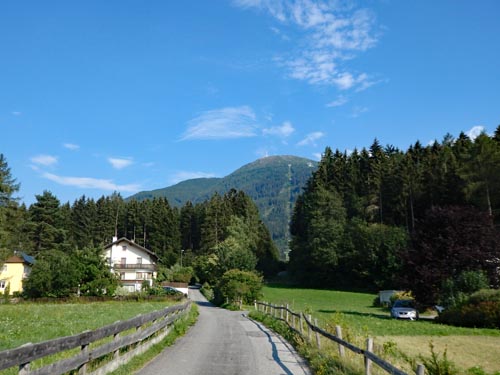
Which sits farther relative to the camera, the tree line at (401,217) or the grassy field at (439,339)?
the tree line at (401,217)

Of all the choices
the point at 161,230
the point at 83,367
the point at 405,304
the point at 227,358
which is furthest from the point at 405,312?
the point at 161,230

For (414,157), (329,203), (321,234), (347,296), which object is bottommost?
(347,296)

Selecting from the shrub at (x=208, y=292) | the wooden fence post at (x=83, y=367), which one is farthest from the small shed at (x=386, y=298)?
the wooden fence post at (x=83, y=367)

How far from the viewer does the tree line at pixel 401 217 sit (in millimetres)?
32094

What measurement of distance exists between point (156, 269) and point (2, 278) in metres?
28.8

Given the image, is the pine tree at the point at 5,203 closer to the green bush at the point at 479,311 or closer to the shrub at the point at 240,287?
the shrub at the point at 240,287

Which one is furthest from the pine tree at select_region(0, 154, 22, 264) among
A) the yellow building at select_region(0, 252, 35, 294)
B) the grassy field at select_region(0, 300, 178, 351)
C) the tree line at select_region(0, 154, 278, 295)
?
the grassy field at select_region(0, 300, 178, 351)

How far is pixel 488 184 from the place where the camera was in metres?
50.0

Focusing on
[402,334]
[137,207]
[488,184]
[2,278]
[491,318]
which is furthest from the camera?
[137,207]

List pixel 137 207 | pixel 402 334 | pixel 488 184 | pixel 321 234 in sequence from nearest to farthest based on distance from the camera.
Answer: pixel 402 334
pixel 488 184
pixel 321 234
pixel 137 207

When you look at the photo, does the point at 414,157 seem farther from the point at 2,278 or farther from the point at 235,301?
the point at 2,278

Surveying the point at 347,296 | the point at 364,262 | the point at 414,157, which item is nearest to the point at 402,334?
the point at 347,296

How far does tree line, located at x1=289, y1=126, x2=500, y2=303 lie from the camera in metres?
32.1

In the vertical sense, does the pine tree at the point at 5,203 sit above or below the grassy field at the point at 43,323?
above
